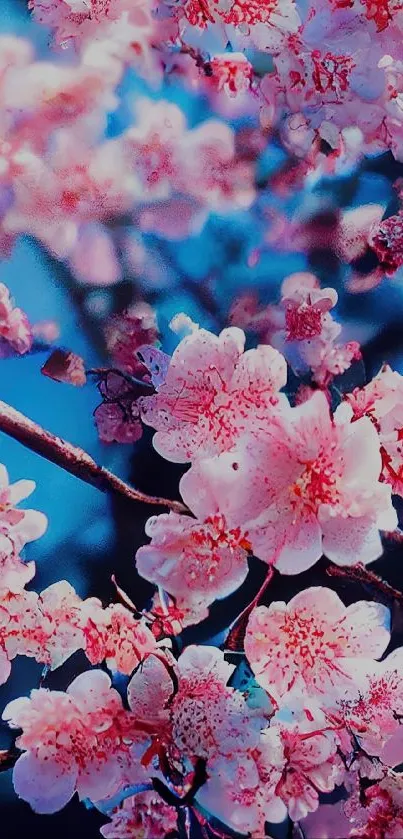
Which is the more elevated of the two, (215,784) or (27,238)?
(27,238)

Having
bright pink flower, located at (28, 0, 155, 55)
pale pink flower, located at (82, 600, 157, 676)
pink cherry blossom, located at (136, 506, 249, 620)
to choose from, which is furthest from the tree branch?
bright pink flower, located at (28, 0, 155, 55)

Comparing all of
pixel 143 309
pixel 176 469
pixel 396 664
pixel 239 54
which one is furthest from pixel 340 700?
pixel 239 54

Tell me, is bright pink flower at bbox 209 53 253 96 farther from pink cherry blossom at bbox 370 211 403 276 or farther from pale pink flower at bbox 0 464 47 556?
pale pink flower at bbox 0 464 47 556

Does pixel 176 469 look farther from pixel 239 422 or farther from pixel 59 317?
pixel 59 317

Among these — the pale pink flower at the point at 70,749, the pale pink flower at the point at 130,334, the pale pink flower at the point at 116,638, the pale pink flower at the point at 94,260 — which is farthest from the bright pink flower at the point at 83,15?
the pale pink flower at the point at 70,749

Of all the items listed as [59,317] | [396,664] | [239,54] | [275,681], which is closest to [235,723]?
[275,681]

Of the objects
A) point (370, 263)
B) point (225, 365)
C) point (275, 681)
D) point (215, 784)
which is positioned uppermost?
point (370, 263)

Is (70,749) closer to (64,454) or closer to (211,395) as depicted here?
(64,454)

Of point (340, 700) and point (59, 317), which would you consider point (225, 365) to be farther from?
point (340, 700)
